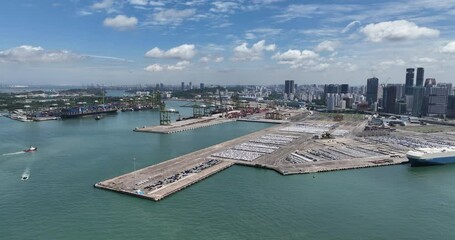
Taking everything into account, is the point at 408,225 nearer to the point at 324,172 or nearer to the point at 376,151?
the point at 324,172

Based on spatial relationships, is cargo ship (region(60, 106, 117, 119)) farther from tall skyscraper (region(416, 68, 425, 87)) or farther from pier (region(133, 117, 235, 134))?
tall skyscraper (region(416, 68, 425, 87))

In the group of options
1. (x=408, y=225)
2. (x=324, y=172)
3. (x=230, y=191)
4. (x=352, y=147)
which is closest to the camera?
(x=408, y=225)

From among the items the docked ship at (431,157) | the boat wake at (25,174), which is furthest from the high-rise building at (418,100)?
the boat wake at (25,174)

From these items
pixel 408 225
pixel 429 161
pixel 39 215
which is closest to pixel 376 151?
pixel 429 161

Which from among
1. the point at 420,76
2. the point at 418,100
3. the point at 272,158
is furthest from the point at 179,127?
the point at 420,76

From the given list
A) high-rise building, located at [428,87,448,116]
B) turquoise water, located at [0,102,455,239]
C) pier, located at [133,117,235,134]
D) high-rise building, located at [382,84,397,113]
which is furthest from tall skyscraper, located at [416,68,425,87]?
turquoise water, located at [0,102,455,239]

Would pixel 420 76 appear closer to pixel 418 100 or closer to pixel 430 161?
pixel 418 100
